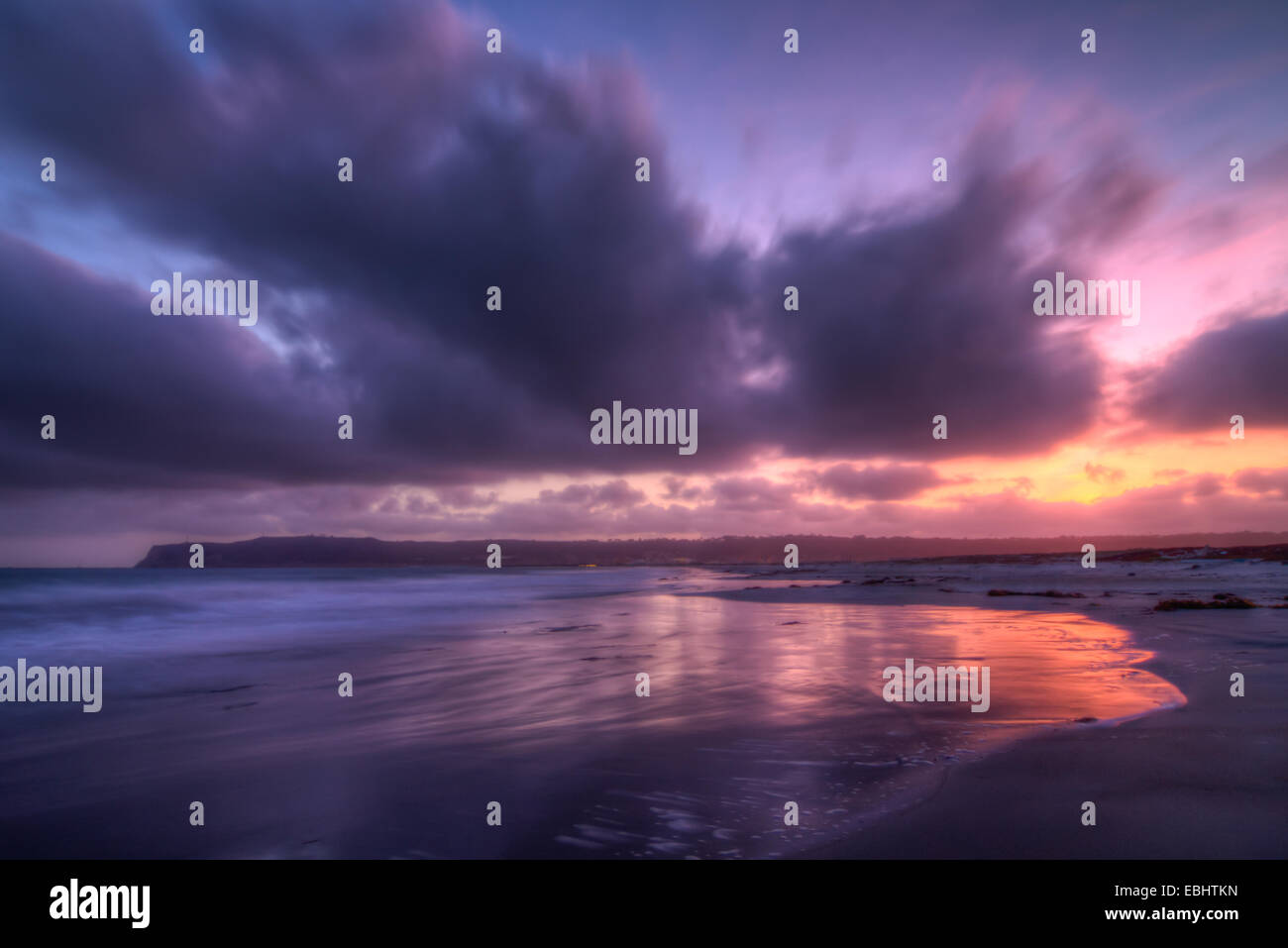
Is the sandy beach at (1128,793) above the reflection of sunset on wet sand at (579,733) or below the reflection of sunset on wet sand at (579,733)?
above

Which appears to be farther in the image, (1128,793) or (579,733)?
(579,733)

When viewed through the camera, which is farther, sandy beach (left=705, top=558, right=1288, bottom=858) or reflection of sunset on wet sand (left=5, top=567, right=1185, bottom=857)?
reflection of sunset on wet sand (left=5, top=567, right=1185, bottom=857)

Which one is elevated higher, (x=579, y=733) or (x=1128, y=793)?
(x=1128, y=793)

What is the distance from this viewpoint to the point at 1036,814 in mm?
4535

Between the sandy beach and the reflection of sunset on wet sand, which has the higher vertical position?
the sandy beach

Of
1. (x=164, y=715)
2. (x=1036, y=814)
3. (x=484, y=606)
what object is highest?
(x=1036, y=814)

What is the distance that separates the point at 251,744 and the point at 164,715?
3.18 m

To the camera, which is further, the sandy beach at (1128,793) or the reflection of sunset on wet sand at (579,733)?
the reflection of sunset on wet sand at (579,733)

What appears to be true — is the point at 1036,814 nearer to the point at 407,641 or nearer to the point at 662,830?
the point at 662,830
